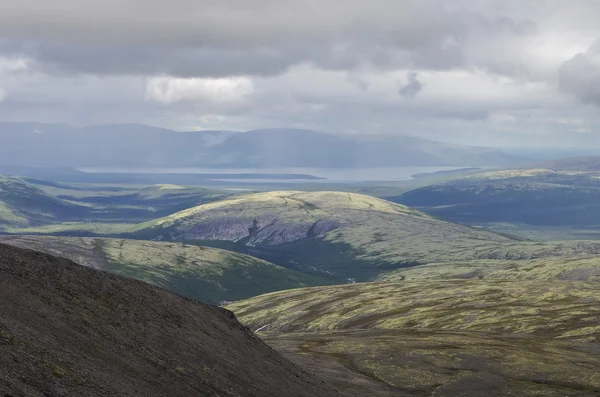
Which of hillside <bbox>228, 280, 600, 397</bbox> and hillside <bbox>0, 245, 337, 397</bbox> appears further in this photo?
hillside <bbox>228, 280, 600, 397</bbox>

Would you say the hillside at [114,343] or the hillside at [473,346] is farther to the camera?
the hillside at [473,346]

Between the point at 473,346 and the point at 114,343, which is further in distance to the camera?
the point at 473,346

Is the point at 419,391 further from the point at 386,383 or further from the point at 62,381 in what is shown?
the point at 62,381

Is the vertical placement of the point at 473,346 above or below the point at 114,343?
below

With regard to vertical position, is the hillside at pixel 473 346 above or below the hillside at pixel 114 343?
below

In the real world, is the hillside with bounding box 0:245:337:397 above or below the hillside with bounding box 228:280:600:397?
above
